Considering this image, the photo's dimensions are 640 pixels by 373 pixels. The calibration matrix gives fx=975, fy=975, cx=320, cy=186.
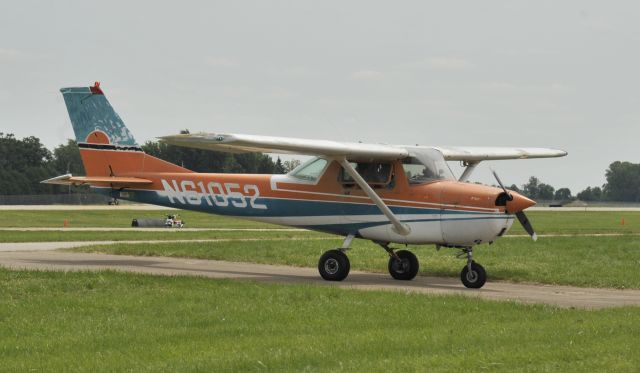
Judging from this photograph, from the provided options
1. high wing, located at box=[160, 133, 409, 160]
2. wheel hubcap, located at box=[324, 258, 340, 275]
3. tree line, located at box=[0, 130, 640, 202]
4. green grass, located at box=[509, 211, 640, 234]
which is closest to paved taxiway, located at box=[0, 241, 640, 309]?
wheel hubcap, located at box=[324, 258, 340, 275]

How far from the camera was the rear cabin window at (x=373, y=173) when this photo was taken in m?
21.0

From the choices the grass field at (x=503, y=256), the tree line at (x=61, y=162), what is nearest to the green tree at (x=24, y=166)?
the tree line at (x=61, y=162)

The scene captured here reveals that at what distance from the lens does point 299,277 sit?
70.3 feet

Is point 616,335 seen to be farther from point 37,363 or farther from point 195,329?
point 37,363

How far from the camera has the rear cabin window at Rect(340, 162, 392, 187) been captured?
69.1ft

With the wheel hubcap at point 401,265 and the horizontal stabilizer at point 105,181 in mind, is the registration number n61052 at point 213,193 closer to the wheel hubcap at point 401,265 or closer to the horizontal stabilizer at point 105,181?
the horizontal stabilizer at point 105,181

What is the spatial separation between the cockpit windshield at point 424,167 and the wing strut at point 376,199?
0.88 meters

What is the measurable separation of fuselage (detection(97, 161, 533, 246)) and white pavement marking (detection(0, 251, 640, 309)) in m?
1.12

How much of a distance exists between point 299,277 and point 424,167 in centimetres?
365

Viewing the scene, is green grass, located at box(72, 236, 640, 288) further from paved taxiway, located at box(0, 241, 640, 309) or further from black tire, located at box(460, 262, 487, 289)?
black tire, located at box(460, 262, 487, 289)

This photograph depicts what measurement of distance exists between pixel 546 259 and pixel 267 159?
9553 cm

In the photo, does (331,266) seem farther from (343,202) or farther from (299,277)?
(343,202)

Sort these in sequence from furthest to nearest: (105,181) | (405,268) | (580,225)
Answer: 1. (580,225)
2. (105,181)
3. (405,268)

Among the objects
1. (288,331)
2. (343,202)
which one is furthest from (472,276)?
(288,331)
